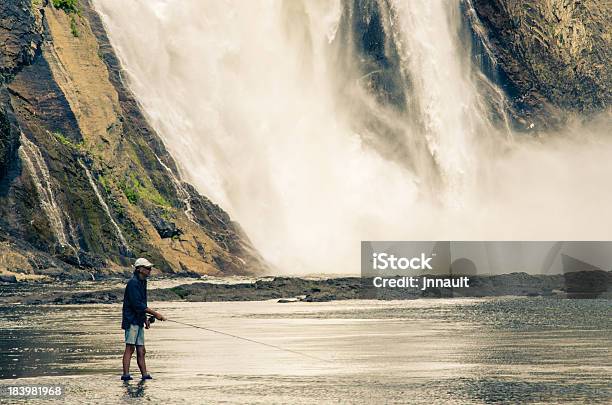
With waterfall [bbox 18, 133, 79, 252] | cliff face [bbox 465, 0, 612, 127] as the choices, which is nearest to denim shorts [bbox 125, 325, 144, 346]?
waterfall [bbox 18, 133, 79, 252]

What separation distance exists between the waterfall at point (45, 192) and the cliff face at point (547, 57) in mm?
71696

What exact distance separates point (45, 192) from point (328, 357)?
203 feet

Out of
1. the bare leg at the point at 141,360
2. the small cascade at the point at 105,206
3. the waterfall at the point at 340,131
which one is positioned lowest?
the bare leg at the point at 141,360

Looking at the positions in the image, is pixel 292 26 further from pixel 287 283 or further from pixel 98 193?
pixel 287 283

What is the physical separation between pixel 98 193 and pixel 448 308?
45.0m

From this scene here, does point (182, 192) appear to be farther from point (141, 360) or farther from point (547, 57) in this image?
point (141, 360)

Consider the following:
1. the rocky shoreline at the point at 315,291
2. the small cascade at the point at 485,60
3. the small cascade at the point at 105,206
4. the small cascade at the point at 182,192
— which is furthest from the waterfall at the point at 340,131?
the rocky shoreline at the point at 315,291

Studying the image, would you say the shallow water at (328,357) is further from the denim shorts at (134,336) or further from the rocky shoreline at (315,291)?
the rocky shoreline at (315,291)

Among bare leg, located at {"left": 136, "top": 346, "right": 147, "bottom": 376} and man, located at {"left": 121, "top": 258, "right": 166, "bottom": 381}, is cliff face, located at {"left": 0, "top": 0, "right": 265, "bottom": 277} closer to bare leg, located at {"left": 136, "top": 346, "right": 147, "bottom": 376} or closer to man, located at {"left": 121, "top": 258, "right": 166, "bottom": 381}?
man, located at {"left": 121, "top": 258, "right": 166, "bottom": 381}

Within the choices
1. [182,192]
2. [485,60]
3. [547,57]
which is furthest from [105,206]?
[547,57]

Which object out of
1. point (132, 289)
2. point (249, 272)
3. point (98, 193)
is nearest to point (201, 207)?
point (249, 272)

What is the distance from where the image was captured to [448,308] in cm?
5566

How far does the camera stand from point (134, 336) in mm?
26125

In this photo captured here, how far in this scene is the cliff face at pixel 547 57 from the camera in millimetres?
151500
